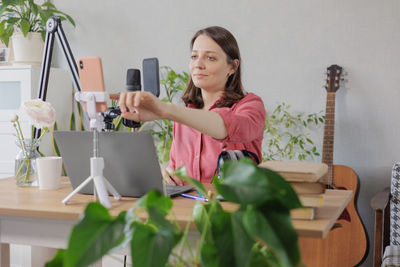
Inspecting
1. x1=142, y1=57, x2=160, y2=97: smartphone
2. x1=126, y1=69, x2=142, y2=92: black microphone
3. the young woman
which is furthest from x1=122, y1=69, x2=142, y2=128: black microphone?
the young woman

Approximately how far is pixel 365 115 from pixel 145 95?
224 centimetres

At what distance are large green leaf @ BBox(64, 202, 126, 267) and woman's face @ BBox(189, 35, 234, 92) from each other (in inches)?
55.9

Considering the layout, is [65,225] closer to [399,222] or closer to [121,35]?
[399,222]

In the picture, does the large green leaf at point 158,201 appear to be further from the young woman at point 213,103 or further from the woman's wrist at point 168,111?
the young woman at point 213,103

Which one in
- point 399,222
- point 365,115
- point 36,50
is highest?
point 36,50

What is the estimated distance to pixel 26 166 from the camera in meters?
1.71

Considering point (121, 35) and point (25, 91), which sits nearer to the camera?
point (25, 91)

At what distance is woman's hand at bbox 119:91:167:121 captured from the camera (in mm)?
1243

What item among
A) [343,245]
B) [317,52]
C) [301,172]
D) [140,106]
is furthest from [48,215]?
[317,52]

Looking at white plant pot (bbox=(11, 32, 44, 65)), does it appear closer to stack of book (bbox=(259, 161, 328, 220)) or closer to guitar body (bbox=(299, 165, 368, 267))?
guitar body (bbox=(299, 165, 368, 267))

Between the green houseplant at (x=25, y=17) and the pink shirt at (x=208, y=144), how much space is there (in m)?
1.92

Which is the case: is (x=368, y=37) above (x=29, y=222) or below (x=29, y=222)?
above

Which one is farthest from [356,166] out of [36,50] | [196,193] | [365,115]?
[36,50]

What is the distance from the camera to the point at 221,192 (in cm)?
60
